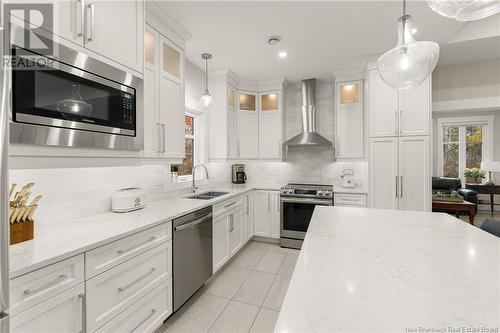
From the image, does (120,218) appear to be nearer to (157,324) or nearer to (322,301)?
(157,324)

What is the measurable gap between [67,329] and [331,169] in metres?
3.81

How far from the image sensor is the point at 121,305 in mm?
1416

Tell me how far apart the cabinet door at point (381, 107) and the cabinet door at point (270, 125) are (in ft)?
4.65

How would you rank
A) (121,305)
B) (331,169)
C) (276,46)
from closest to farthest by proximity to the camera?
1. (121,305)
2. (276,46)
3. (331,169)

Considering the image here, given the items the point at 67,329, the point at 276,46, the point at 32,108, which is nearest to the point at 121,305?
the point at 67,329

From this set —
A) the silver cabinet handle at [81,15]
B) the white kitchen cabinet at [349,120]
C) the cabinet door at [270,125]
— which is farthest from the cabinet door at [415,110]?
the silver cabinet handle at [81,15]

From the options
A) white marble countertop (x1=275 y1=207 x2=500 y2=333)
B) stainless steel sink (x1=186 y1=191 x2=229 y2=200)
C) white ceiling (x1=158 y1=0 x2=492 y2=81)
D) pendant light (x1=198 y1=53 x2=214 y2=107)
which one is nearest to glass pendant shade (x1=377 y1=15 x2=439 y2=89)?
white ceiling (x1=158 y1=0 x2=492 y2=81)

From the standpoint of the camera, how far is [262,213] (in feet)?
12.5

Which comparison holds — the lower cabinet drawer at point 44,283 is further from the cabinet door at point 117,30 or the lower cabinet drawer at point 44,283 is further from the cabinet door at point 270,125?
the cabinet door at point 270,125

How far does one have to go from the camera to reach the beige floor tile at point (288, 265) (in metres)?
2.86

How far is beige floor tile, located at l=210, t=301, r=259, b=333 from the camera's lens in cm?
190

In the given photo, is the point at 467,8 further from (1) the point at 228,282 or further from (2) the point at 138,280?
(1) the point at 228,282

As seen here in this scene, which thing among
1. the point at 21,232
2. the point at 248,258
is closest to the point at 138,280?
the point at 21,232

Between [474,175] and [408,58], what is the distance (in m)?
6.31
